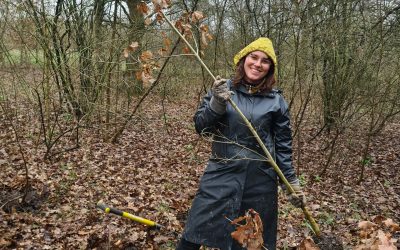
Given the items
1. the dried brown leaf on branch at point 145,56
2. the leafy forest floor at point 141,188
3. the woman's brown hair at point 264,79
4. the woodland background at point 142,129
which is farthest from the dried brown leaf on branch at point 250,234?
the leafy forest floor at point 141,188

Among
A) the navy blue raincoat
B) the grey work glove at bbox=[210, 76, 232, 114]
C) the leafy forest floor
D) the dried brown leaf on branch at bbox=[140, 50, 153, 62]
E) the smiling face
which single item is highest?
the dried brown leaf on branch at bbox=[140, 50, 153, 62]

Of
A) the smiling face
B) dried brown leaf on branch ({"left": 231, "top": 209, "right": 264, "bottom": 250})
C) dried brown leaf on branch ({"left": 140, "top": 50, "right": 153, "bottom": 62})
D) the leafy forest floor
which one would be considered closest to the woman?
the smiling face

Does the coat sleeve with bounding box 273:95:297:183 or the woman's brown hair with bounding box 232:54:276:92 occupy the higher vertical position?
the woman's brown hair with bounding box 232:54:276:92

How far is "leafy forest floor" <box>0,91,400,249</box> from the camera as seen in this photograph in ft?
14.1

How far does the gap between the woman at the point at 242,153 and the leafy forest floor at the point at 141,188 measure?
4.77ft

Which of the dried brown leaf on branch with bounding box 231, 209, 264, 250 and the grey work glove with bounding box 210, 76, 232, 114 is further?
the grey work glove with bounding box 210, 76, 232, 114

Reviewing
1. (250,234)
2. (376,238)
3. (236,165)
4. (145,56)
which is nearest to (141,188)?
(236,165)

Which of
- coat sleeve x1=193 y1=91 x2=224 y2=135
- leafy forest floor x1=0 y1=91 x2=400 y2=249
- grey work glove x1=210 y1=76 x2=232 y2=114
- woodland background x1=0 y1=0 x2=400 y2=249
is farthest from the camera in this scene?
woodland background x1=0 y1=0 x2=400 y2=249

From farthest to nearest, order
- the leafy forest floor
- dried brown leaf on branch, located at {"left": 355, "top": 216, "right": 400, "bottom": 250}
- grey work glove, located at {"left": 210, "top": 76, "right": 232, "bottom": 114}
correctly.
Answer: the leafy forest floor < grey work glove, located at {"left": 210, "top": 76, "right": 232, "bottom": 114} < dried brown leaf on branch, located at {"left": 355, "top": 216, "right": 400, "bottom": 250}

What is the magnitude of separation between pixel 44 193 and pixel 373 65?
23.1 feet

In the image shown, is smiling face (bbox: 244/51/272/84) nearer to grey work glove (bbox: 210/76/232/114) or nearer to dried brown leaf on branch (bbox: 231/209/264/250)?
grey work glove (bbox: 210/76/232/114)

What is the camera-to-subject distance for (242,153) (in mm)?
2652

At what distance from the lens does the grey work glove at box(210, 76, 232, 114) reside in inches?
95.1

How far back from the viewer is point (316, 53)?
29.1 ft
